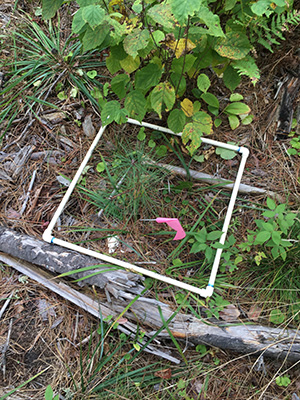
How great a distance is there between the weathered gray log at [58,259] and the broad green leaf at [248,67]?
1.14 m

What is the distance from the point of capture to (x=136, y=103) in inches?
59.9

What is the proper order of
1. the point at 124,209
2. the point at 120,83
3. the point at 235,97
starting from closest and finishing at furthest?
the point at 120,83
the point at 124,209
the point at 235,97

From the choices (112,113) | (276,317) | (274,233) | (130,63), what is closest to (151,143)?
(112,113)

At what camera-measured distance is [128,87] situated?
1.61m

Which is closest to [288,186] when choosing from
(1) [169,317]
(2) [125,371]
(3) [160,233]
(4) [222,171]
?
(4) [222,171]

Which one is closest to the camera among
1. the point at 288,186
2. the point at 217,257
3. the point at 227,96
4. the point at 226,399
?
the point at 226,399

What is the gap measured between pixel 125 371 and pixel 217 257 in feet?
2.37

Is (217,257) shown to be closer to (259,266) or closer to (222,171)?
(259,266)

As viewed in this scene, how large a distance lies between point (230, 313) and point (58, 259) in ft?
3.05

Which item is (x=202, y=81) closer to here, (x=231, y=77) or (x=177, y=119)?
(x=231, y=77)

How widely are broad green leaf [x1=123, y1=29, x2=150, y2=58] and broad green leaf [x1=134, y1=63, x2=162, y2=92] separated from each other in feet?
0.64

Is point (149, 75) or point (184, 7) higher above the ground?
point (184, 7)

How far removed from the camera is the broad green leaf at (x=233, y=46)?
145 cm

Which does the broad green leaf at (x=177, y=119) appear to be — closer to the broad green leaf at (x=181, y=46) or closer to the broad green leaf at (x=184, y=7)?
the broad green leaf at (x=181, y=46)
